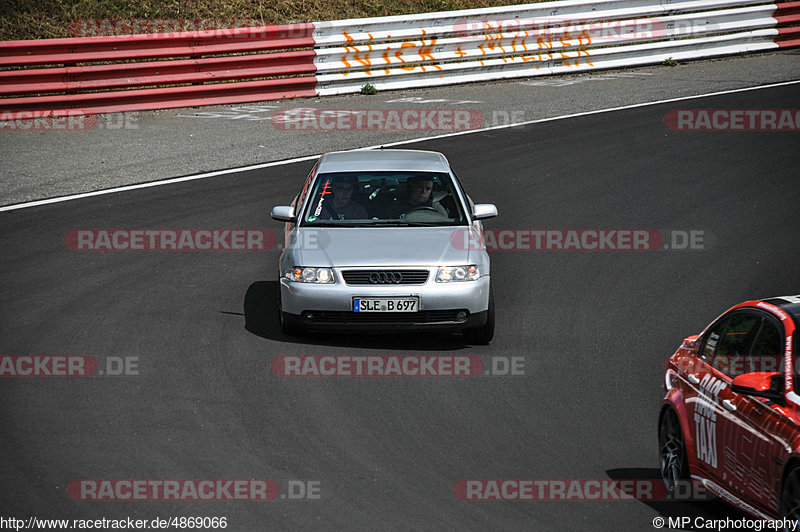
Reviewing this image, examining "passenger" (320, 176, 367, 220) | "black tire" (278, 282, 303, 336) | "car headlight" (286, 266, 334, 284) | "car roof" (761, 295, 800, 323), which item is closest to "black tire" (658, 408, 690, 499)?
"car roof" (761, 295, 800, 323)

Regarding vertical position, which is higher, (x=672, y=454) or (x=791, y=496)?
(x=791, y=496)

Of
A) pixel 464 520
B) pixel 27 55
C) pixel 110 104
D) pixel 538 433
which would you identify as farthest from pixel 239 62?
pixel 464 520

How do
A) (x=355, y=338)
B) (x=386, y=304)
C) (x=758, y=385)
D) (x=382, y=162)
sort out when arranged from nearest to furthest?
(x=758, y=385) → (x=386, y=304) → (x=355, y=338) → (x=382, y=162)

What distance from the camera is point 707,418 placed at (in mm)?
6688

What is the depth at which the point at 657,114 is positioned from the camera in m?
20.0

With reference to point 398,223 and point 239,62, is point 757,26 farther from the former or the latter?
point 398,223

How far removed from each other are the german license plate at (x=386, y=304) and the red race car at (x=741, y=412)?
3104 millimetres

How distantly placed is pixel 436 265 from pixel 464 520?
3.83 m

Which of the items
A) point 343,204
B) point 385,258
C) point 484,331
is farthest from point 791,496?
point 343,204

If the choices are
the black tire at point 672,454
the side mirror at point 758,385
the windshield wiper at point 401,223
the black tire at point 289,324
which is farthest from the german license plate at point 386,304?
the side mirror at point 758,385

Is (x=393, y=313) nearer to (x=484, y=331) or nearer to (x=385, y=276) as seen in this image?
(x=385, y=276)

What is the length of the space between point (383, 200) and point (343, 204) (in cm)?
41

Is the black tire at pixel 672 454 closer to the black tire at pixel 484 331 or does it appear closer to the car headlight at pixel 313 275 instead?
the black tire at pixel 484 331

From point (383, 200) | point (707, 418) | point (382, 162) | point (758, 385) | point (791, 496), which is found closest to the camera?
point (791, 496)
